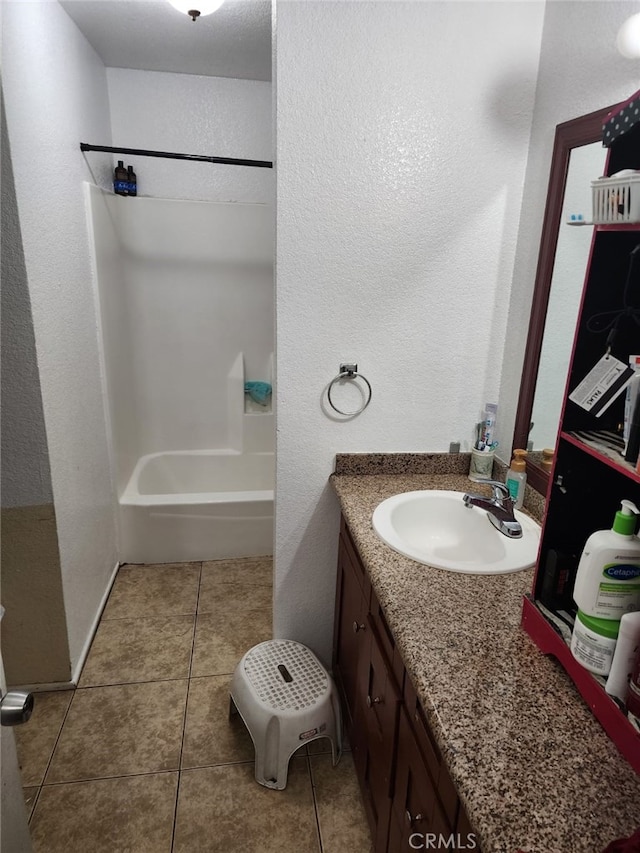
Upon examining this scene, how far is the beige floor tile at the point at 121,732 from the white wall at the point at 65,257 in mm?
229

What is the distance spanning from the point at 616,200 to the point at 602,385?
0.30 m

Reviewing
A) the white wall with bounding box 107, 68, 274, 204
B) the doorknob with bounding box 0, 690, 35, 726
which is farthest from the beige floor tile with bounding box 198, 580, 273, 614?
the white wall with bounding box 107, 68, 274, 204

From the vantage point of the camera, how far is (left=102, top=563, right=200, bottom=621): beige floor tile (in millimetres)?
2506

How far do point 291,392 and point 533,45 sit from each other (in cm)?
122

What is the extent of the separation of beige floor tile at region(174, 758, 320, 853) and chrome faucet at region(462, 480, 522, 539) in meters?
1.04

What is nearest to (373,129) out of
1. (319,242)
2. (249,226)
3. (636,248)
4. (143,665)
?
(319,242)

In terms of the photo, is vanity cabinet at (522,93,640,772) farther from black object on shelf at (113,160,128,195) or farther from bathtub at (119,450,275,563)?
black object on shelf at (113,160,128,195)

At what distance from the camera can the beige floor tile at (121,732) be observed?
1740 mm

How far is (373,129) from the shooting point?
1.54 m

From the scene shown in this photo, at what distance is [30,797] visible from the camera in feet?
5.36

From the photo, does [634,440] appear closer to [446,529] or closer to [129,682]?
[446,529]

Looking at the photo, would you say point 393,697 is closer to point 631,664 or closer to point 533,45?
point 631,664

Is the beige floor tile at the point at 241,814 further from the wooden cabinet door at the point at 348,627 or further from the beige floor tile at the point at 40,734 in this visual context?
the beige floor tile at the point at 40,734

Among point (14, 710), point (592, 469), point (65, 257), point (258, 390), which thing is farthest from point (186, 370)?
point (592, 469)
